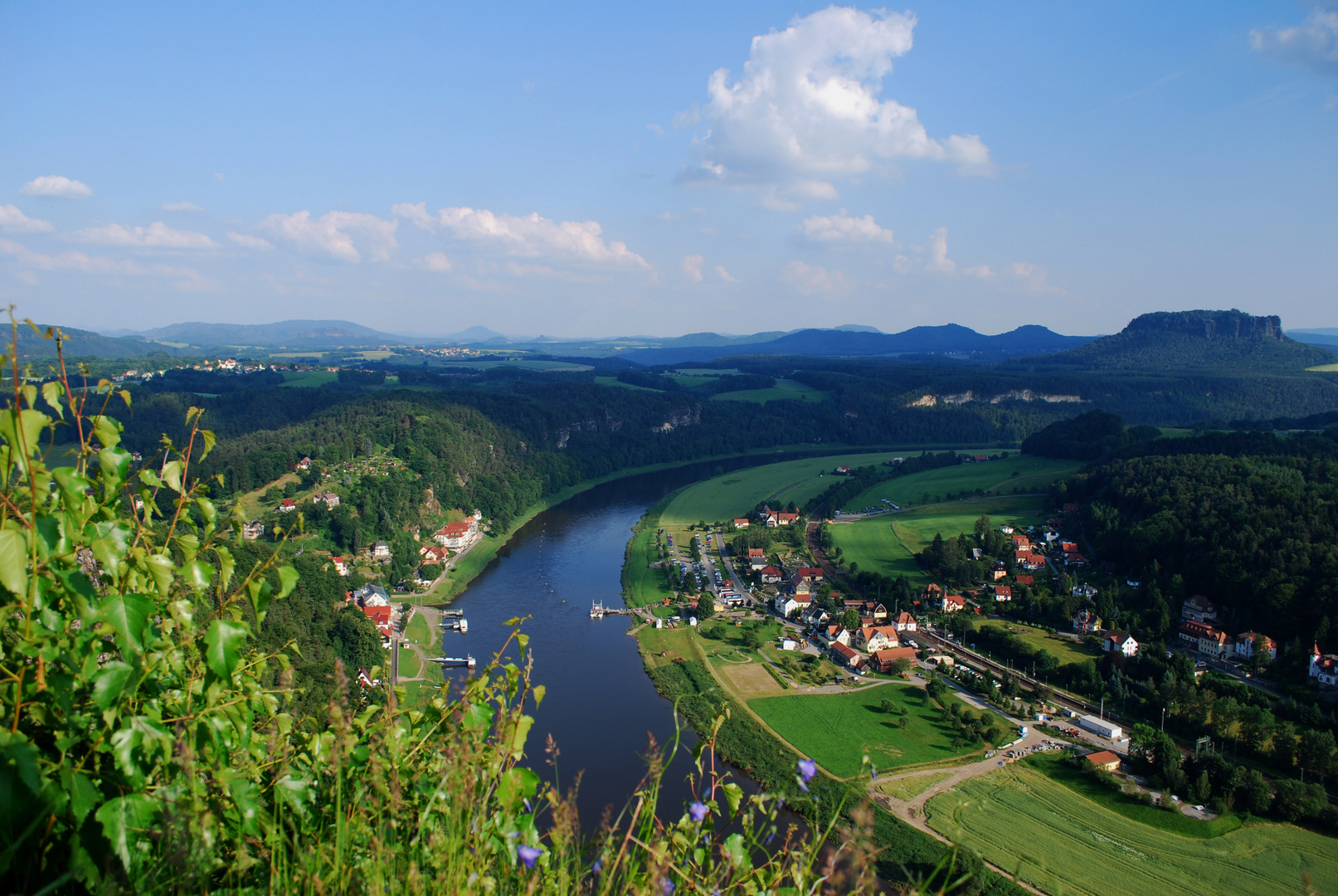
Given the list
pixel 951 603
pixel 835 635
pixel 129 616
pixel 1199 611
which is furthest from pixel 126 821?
pixel 1199 611

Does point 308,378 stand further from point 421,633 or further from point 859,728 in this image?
point 859,728

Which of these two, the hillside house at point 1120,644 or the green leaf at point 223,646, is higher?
the green leaf at point 223,646

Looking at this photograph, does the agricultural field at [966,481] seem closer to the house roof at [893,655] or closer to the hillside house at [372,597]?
the house roof at [893,655]

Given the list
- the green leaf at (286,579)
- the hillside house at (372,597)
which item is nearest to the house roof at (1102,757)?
the green leaf at (286,579)

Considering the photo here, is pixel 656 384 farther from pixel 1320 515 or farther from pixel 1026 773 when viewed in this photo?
pixel 1026 773

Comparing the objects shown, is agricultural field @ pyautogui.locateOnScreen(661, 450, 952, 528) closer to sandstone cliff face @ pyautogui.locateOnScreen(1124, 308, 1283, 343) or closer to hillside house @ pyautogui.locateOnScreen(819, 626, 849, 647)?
hillside house @ pyautogui.locateOnScreen(819, 626, 849, 647)

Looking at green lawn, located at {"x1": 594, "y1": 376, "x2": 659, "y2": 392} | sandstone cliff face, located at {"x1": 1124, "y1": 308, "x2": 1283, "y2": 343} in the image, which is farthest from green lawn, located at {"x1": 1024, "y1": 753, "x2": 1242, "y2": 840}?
sandstone cliff face, located at {"x1": 1124, "y1": 308, "x2": 1283, "y2": 343}

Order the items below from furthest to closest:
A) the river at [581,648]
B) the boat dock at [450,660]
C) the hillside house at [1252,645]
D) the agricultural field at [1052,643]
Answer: the agricultural field at [1052,643], the boat dock at [450,660], the hillside house at [1252,645], the river at [581,648]
